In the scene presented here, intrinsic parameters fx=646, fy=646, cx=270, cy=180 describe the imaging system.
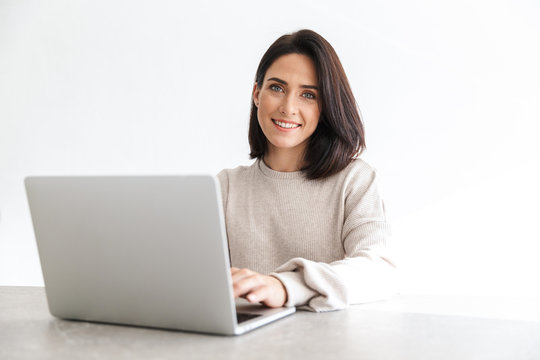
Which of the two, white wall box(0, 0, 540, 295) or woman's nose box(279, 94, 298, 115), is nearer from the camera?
woman's nose box(279, 94, 298, 115)

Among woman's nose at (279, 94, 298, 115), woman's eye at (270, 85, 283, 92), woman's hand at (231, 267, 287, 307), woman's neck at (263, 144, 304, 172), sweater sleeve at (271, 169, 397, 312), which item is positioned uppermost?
woman's eye at (270, 85, 283, 92)

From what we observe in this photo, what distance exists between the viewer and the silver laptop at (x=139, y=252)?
3.29 feet

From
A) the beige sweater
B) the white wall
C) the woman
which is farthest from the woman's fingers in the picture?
the white wall

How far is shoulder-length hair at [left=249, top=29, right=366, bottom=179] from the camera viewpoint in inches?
74.4

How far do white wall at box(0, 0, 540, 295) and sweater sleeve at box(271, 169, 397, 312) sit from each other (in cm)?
147

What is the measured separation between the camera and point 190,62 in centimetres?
377

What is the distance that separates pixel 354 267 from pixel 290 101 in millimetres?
617

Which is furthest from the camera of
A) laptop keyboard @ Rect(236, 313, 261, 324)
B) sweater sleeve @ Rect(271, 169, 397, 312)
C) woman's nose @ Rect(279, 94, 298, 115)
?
woman's nose @ Rect(279, 94, 298, 115)

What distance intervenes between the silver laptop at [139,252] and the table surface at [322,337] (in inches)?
1.3

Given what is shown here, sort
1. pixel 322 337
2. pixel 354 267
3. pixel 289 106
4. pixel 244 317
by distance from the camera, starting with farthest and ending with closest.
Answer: pixel 289 106 → pixel 354 267 → pixel 244 317 → pixel 322 337

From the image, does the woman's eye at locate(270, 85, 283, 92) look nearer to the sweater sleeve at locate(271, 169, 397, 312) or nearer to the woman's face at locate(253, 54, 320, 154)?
the woman's face at locate(253, 54, 320, 154)

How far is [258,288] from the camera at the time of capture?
1208 millimetres

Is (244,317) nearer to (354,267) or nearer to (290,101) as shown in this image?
(354,267)

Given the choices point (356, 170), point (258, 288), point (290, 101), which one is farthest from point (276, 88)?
point (258, 288)
